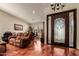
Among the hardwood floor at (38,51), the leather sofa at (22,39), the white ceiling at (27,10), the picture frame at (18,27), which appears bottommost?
the hardwood floor at (38,51)

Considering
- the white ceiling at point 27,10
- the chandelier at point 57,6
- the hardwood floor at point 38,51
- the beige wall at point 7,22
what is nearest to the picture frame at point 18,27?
the beige wall at point 7,22

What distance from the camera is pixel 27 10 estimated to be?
2270 mm

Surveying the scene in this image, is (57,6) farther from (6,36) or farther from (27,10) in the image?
(6,36)

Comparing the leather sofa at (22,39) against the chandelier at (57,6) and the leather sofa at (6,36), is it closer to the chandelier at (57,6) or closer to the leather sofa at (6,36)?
the leather sofa at (6,36)

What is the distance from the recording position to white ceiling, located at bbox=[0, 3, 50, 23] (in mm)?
2197

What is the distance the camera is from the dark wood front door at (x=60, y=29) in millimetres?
2293

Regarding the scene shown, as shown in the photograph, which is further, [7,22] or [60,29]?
[60,29]

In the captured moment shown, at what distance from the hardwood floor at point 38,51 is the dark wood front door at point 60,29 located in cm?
14

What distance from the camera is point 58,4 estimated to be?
7.24 feet

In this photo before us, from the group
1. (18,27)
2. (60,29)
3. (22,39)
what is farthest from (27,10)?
(60,29)

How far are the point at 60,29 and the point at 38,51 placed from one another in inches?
28.2

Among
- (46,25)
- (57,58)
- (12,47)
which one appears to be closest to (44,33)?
(46,25)

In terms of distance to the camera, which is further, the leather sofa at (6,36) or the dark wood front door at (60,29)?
the dark wood front door at (60,29)

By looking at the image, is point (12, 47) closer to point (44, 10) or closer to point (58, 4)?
point (44, 10)
